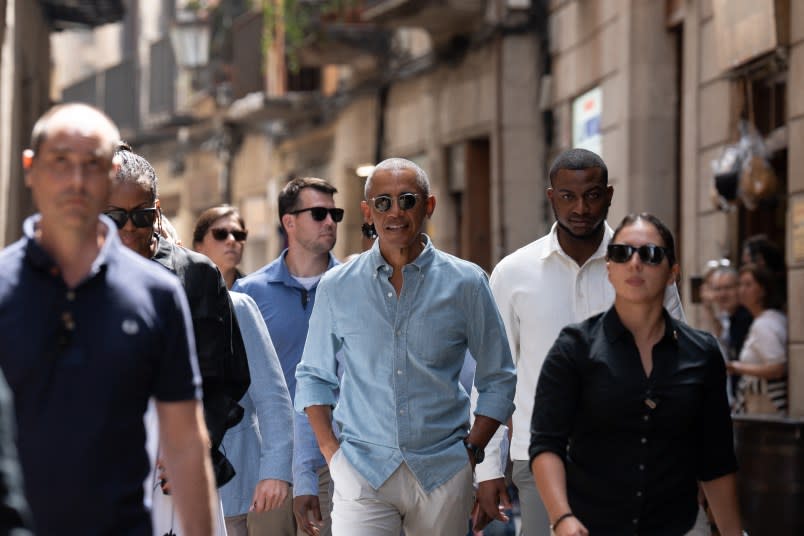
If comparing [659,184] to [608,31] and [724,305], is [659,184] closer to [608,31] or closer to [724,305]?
[608,31]

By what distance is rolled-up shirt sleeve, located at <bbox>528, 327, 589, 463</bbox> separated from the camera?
515cm

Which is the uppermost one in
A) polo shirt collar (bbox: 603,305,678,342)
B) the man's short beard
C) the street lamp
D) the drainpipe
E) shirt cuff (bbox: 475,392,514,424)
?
the street lamp

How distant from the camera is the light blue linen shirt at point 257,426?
6.12 m

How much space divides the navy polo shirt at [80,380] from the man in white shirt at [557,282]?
3033mm

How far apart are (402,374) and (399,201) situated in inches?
24.7

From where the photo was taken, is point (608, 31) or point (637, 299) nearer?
point (637, 299)

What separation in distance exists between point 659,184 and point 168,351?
11.9m

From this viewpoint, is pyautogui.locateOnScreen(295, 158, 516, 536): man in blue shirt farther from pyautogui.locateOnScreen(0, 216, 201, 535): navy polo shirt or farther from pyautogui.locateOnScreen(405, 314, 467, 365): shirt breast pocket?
pyautogui.locateOnScreen(0, 216, 201, 535): navy polo shirt

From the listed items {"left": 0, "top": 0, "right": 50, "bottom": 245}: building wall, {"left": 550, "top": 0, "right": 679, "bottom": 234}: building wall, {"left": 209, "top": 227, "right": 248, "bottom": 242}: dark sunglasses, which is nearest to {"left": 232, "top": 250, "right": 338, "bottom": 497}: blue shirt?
{"left": 209, "top": 227, "right": 248, "bottom": 242}: dark sunglasses

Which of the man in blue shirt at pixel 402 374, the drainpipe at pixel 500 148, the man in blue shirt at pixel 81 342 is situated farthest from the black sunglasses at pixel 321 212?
the drainpipe at pixel 500 148

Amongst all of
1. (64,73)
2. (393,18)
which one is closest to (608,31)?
(393,18)

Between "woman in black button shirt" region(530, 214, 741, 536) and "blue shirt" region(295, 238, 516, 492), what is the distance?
0.95m

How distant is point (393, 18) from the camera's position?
2088cm

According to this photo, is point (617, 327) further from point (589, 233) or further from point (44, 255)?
point (44, 255)
